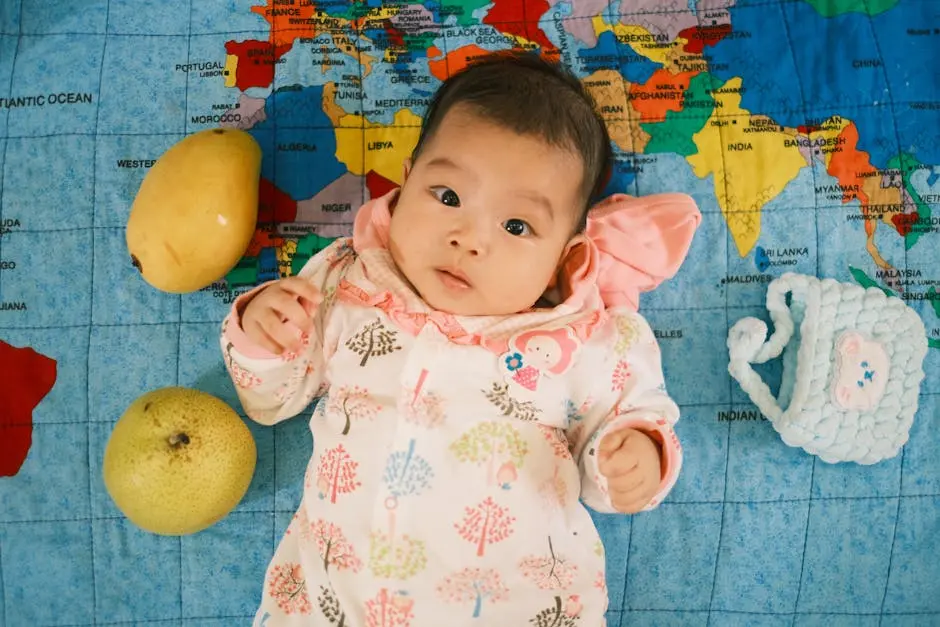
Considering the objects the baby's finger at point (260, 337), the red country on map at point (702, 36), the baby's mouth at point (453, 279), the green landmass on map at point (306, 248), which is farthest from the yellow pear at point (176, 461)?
the red country on map at point (702, 36)

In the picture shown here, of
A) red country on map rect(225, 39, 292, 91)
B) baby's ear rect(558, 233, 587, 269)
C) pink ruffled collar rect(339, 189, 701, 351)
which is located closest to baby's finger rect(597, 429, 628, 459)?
pink ruffled collar rect(339, 189, 701, 351)

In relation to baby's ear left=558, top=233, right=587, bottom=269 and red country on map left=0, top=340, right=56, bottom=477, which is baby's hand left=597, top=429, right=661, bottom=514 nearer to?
baby's ear left=558, top=233, right=587, bottom=269

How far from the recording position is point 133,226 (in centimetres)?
109

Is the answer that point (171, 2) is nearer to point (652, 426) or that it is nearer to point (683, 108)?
point (683, 108)

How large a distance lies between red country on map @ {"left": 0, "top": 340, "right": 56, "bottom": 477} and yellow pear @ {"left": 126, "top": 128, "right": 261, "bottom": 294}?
0.75 ft

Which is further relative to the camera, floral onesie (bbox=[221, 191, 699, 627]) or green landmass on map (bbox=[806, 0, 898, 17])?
green landmass on map (bbox=[806, 0, 898, 17])

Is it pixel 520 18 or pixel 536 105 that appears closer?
pixel 536 105

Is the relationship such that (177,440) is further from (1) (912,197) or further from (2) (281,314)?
(1) (912,197)

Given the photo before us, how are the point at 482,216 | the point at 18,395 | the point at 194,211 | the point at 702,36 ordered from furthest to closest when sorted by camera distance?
the point at 702,36 < the point at 18,395 < the point at 194,211 < the point at 482,216

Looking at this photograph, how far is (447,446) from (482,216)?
0.96ft

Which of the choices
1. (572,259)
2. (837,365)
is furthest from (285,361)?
(837,365)

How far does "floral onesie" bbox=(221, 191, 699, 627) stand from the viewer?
0.99m

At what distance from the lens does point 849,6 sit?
1286 mm

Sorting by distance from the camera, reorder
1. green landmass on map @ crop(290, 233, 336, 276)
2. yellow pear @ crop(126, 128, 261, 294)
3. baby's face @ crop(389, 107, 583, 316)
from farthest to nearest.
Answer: green landmass on map @ crop(290, 233, 336, 276)
yellow pear @ crop(126, 128, 261, 294)
baby's face @ crop(389, 107, 583, 316)
